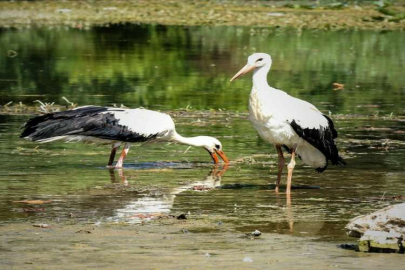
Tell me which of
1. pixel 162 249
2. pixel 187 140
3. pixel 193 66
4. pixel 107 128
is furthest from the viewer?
pixel 193 66

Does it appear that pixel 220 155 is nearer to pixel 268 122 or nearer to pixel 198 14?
pixel 268 122

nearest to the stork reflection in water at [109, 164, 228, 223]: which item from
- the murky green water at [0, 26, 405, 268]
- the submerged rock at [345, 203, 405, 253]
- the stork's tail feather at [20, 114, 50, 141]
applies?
the murky green water at [0, 26, 405, 268]

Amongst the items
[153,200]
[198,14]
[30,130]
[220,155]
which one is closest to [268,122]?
[153,200]

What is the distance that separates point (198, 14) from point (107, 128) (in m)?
24.0

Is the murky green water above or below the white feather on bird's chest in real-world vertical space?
below

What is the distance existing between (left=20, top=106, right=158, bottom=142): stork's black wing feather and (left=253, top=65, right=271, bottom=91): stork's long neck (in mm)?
1962

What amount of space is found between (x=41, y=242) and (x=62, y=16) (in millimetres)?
27755

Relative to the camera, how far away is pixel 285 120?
433 inches

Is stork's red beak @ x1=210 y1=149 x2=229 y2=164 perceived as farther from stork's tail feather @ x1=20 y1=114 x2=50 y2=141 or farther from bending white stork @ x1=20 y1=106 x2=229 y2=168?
stork's tail feather @ x1=20 y1=114 x2=50 y2=141

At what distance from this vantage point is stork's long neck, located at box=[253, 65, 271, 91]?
36.7ft

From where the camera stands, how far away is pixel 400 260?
7910mm

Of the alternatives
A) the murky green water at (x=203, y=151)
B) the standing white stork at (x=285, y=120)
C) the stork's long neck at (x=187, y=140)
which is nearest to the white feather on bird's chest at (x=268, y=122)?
the standing white stork at (x=285, y=120)

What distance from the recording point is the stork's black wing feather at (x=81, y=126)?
12.5 m

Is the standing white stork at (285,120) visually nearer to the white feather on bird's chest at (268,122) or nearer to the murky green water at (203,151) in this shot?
the white feather on bird's chest at (268,122)
